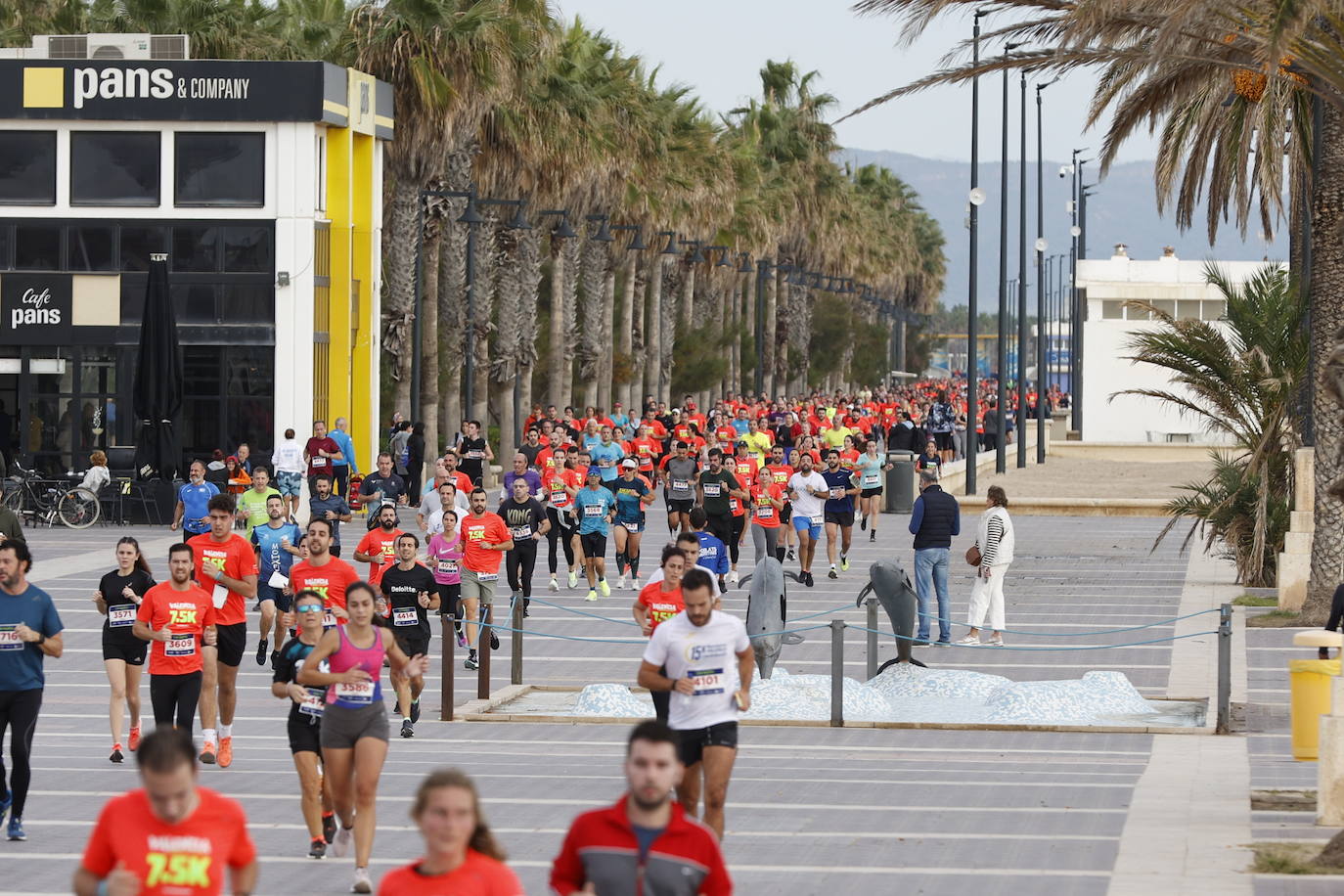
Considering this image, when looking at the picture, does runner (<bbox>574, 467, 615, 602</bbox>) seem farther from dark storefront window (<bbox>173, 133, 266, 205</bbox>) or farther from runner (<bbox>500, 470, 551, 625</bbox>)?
dark storefront window (<bbox>173, 133, 266, 205</bbox>)

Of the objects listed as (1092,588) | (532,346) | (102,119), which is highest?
(102,119)

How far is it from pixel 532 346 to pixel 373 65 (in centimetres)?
1313

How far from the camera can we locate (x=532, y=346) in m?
54.4

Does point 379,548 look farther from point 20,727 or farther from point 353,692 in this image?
point 353,692

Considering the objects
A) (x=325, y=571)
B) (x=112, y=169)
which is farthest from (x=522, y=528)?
(x=112, y=169)

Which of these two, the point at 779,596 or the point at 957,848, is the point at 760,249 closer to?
the point at 779,596

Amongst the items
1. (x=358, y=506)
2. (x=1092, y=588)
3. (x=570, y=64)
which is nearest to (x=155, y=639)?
(x=1092, y=588)

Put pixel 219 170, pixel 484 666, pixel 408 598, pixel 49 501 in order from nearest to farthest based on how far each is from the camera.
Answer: pixel 408 598 < pixel 484 666 < pixel 49 501 < pixel 219 170

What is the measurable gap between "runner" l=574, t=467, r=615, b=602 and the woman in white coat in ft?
16.1

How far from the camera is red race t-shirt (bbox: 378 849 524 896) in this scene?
19.6ft

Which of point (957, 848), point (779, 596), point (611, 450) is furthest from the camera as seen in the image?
point (611, 450)

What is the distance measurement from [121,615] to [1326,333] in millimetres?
12739

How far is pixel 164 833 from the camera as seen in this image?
6.21 meters

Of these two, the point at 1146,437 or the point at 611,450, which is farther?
the point at 1146,437
